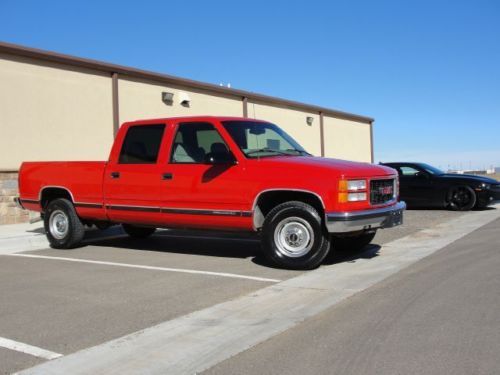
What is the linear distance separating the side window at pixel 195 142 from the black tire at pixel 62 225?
2.37 m

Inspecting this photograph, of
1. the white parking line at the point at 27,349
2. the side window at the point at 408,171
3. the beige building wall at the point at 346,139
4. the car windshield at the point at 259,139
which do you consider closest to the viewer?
the white parking line at the point at 27,349

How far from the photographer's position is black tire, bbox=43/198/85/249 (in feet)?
30.8

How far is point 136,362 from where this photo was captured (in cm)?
405

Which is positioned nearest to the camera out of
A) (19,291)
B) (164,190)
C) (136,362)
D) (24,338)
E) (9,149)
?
(136,362)

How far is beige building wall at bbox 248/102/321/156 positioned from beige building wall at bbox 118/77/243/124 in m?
1.84

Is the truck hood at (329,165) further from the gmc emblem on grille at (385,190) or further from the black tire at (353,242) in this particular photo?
the black tire at (353,242)

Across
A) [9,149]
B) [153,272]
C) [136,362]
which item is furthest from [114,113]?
[136,362]

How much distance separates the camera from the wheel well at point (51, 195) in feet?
31.7

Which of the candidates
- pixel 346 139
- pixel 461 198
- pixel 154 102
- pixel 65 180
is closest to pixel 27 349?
pixel 65 180

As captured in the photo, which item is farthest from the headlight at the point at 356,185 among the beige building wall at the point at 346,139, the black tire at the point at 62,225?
the beige building wall at the point at 346,139

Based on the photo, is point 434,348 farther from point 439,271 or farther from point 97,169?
point 97,169

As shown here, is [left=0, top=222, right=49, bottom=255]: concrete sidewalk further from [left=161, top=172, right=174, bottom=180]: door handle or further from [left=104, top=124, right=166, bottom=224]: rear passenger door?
[left=161, top=172, right=174, bottom=180]: door handle

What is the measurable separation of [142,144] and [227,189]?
1859mm

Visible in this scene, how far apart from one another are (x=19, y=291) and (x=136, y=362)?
299 cm
